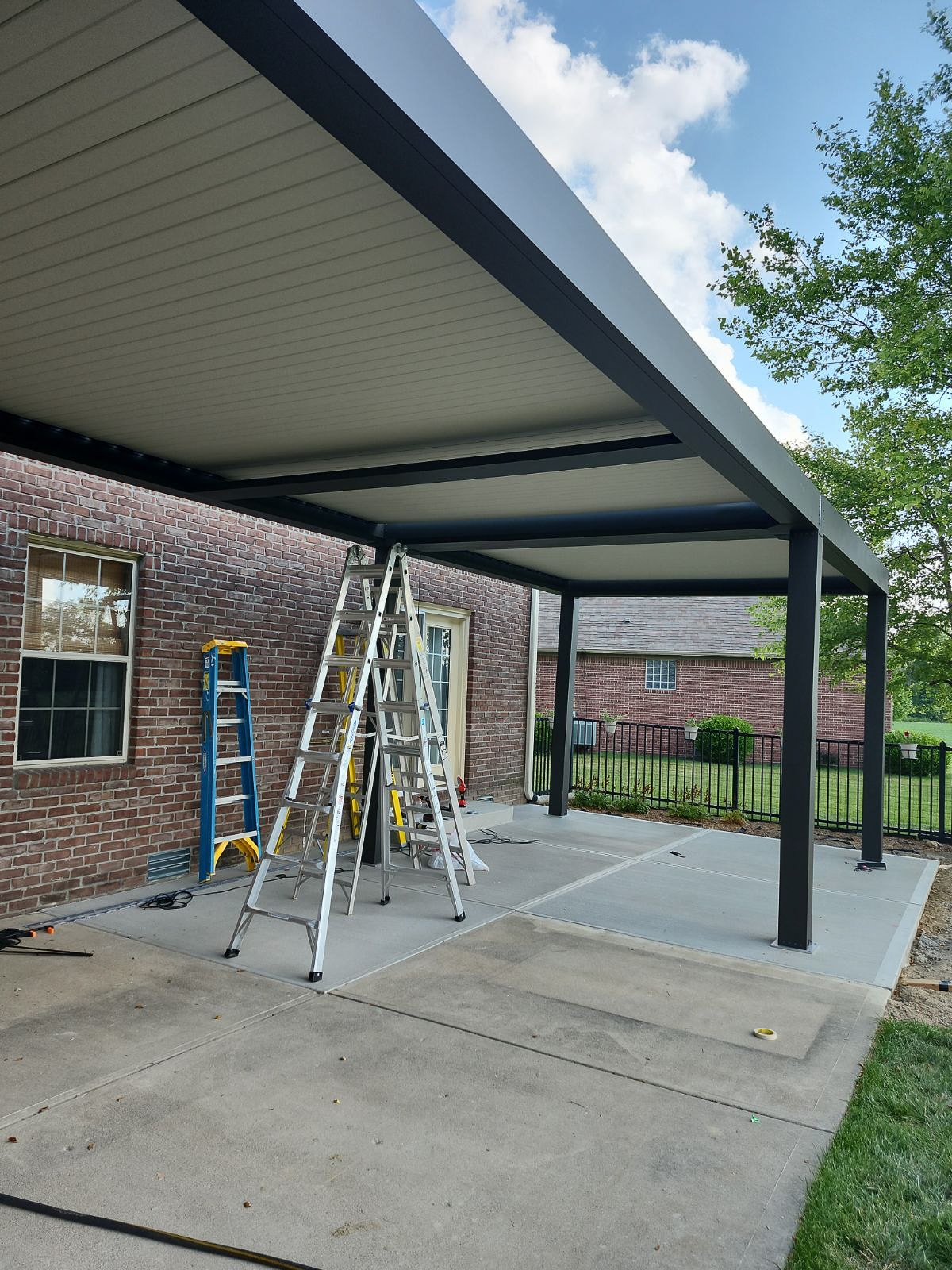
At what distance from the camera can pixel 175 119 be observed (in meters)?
2.15

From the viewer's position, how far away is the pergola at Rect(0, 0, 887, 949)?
1.93 meters

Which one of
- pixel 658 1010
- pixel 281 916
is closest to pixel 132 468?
pixel 281 916

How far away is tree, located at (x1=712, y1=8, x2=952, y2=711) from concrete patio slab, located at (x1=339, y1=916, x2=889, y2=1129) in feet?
23.5

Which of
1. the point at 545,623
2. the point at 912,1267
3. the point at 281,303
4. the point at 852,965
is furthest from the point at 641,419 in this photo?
the point at 545,623

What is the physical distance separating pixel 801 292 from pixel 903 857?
9.12 m

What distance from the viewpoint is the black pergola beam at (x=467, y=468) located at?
4.34 m

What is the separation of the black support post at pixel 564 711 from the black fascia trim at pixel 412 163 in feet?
24.6

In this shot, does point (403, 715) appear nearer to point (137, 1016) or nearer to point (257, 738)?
point (257, 738)

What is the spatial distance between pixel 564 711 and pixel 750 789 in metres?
6.93

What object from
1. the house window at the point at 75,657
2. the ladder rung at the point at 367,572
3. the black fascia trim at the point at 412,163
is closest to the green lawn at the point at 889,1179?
the black fascia trim at the point at 412,163

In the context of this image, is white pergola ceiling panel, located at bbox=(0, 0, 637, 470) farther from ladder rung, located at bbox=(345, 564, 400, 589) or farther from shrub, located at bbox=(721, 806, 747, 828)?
shrub, located at bbox=(721, 806, 747, 828)

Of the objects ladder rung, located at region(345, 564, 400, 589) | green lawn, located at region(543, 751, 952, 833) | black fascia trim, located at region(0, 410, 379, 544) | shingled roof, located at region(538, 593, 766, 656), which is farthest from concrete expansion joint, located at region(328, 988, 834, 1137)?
shingled roof, located at region(538, 593, 766, 656)

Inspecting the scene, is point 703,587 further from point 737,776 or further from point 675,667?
point 675,667

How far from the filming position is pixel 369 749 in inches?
281
